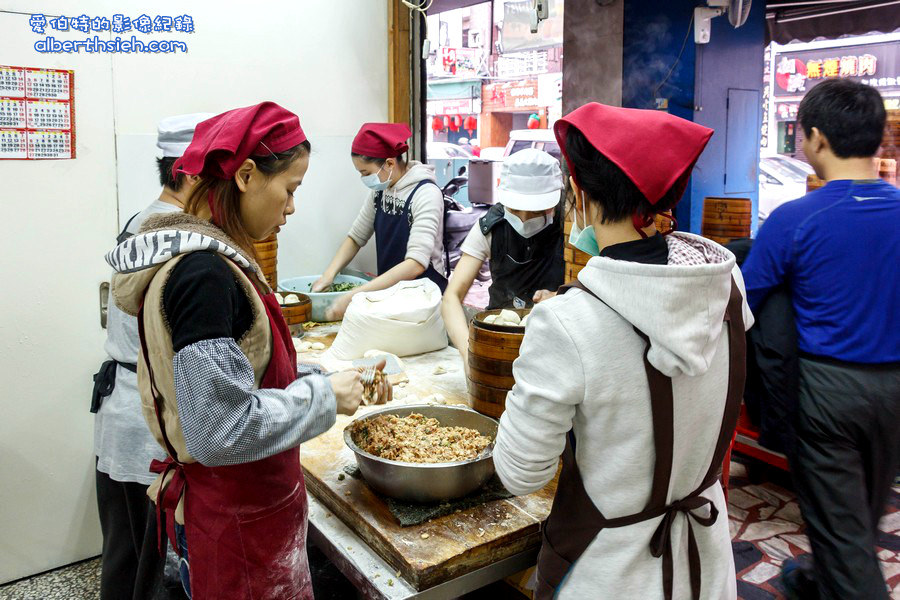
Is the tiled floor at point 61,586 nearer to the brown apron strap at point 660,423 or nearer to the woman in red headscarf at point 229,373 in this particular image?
the woman in red headscarf at point 229,373

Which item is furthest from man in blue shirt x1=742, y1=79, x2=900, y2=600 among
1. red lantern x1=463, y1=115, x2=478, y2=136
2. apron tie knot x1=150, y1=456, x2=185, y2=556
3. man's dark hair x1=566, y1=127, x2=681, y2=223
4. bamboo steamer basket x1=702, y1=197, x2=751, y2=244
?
red lantern x1=463, y1=115, x2=478, y2=136

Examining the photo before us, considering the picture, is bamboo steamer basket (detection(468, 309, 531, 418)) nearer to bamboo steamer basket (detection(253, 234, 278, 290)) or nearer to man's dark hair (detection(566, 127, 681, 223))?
man's dark hair (detection(566, 127, 681, 223))

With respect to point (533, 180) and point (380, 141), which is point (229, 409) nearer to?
point (533, 180)

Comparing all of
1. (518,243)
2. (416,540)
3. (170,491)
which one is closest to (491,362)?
(416,540)

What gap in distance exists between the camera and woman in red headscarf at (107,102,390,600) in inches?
49.6

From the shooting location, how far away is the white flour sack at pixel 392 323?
9.48 ft

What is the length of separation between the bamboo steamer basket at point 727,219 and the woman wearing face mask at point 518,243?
141 cm

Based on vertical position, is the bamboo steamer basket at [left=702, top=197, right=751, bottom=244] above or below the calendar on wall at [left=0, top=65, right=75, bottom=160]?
below

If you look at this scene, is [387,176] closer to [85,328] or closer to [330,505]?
[85,328]

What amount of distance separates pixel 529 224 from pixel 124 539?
2022 mm

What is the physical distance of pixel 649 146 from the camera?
4.13ft

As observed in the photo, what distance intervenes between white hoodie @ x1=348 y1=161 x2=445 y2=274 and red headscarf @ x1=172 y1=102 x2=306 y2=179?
92.6 inches

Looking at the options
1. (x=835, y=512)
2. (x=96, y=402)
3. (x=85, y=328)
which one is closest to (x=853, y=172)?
(x=835, y=512)

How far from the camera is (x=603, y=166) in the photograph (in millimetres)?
Result: 1300
